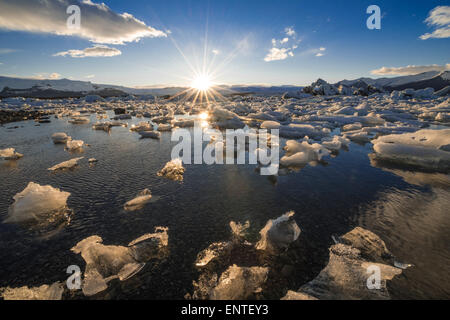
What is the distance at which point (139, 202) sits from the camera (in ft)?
11.5

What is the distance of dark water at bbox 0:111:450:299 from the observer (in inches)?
85.7

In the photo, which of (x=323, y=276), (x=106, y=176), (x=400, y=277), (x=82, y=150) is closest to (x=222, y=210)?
(x=323, y=276)

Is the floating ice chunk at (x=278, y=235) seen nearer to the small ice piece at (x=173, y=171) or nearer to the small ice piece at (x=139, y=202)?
the small ice piece at (x=139, y=202)

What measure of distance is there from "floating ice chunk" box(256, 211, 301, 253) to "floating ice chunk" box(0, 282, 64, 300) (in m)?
2.21

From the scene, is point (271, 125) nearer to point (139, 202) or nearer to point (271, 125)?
point (271, 125)

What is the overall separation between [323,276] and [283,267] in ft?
1.38

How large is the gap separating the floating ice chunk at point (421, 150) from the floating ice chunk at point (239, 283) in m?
5.75

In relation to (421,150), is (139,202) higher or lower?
lower

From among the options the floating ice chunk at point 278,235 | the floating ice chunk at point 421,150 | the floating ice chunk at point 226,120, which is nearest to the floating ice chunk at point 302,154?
the floating ice chunk at point 421,150

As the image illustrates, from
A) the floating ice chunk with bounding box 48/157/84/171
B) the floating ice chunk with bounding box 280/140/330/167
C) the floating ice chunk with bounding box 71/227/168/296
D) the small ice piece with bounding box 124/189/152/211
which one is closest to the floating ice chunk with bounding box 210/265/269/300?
the floating ice chunk with bounding box 71/227/168/296

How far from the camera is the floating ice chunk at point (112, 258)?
6.89 feet

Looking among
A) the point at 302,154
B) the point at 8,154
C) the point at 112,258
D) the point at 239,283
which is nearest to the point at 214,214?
the point at 239,283

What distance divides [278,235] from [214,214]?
109 centimetres
